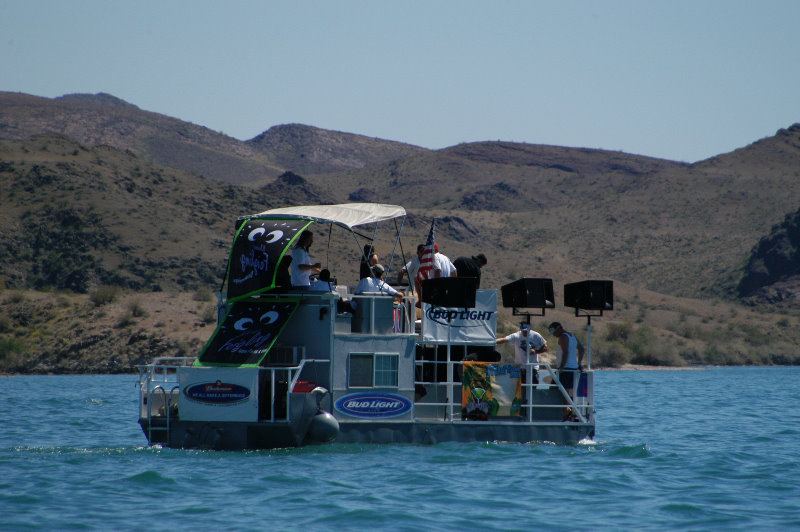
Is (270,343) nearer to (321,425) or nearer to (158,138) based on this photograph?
(321,425)

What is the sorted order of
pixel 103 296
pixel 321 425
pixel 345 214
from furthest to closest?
pixel 103 296
pixel 345 214
pixel 321 425

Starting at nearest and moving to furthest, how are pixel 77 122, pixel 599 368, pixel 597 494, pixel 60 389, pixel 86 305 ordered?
pixel 597 494 < pixel 60 389 < pixel 86 305 < pixel 599 368 < pixel 77 122

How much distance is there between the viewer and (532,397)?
19.3 metres

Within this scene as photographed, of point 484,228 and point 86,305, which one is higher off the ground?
point 484,228

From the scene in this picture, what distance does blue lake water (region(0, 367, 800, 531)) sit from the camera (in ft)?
43.8

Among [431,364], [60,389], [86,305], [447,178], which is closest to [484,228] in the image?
[447,178]

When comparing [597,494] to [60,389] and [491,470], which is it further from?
Answer: [60,389]

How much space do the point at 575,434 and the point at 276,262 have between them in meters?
6.65

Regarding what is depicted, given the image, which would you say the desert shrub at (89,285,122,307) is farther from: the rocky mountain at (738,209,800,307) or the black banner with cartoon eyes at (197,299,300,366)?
the rocky mountain at (738,209,800,307)

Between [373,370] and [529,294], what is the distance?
135 inches

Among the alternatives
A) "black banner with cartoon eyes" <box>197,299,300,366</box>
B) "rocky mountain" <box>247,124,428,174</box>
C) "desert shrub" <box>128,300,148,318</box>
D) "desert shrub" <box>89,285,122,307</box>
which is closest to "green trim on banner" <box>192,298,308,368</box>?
"black banner with cartoon eyes" <box>197,299,300,366</box>

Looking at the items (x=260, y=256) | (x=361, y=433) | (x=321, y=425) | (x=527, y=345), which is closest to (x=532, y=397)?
(x=527, y=345)

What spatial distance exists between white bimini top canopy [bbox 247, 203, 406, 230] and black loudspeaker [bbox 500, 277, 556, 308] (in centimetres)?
268

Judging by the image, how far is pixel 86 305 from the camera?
57812 millimetres
